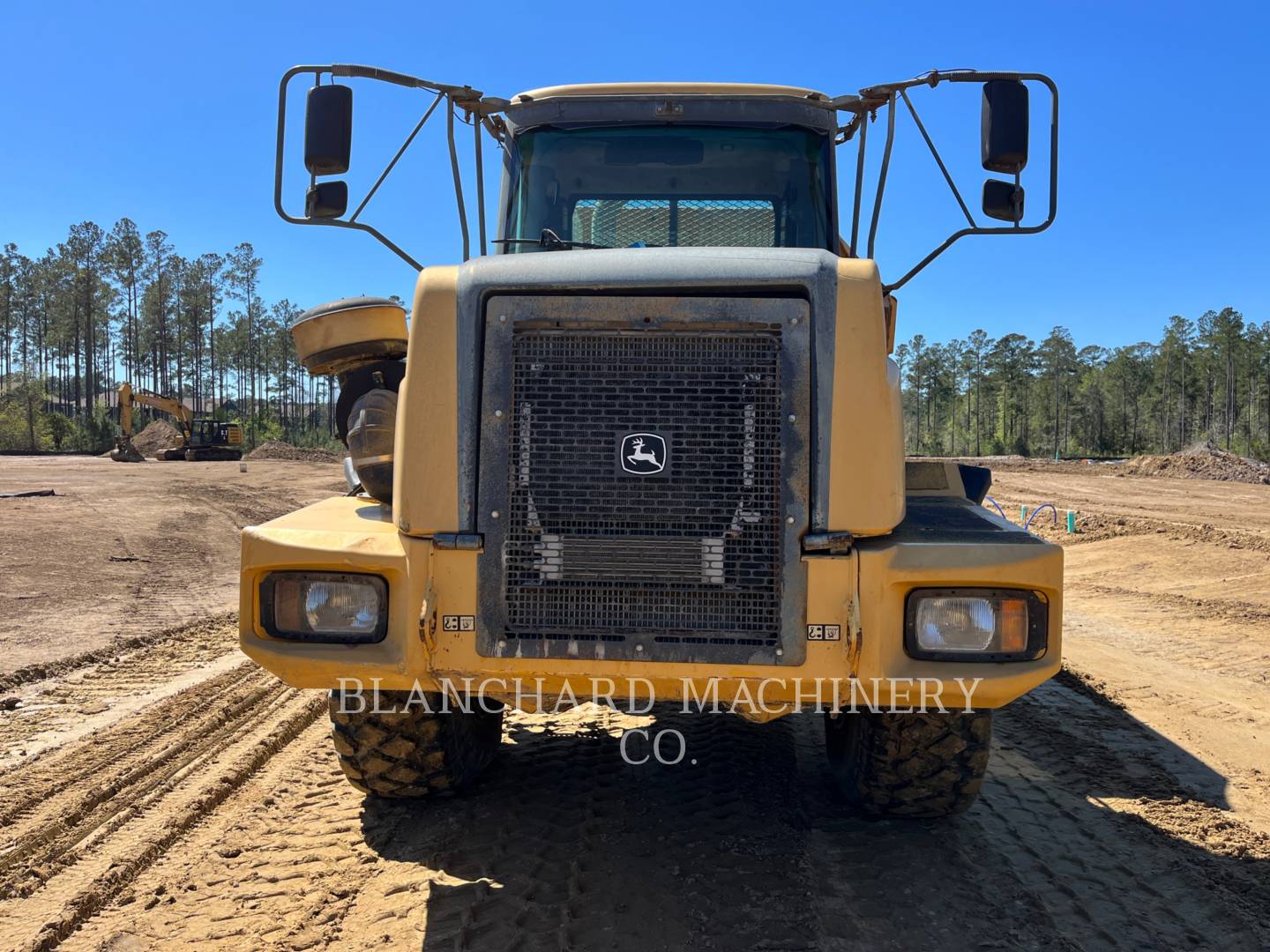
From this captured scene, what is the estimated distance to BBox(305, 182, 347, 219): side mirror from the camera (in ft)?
13.1

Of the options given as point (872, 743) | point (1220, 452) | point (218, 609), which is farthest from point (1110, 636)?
point (1220, 452)

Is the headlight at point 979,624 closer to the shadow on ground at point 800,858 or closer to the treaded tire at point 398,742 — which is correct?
the shadow on ground at point 800,858

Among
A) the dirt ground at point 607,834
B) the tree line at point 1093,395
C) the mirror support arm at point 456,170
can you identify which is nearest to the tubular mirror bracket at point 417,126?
the mirror support arm at point 456,170

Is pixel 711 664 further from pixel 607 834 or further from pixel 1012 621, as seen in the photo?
pixel 607 834

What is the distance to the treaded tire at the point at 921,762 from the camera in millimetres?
3506

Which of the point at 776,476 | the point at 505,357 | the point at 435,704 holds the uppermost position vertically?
the point at 505,357

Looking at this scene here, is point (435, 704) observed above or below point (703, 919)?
above

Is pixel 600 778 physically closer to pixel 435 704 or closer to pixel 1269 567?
pixel 435 704

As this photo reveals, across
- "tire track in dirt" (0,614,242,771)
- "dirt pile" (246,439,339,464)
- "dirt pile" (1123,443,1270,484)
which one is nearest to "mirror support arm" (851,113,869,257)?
"tire track in dirt" (0,614,242,771)

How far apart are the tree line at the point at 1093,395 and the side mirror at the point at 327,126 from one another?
7337cm

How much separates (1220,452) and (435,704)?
31.9 m

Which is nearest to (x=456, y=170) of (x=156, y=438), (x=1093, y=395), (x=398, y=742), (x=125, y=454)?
(x=398, y=742)

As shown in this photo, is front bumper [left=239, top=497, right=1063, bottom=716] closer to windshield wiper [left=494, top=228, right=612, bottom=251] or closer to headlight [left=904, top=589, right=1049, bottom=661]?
headlight [left=904, top=589, right=1049, bottom=661]

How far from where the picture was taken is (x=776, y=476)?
2.98 metres
